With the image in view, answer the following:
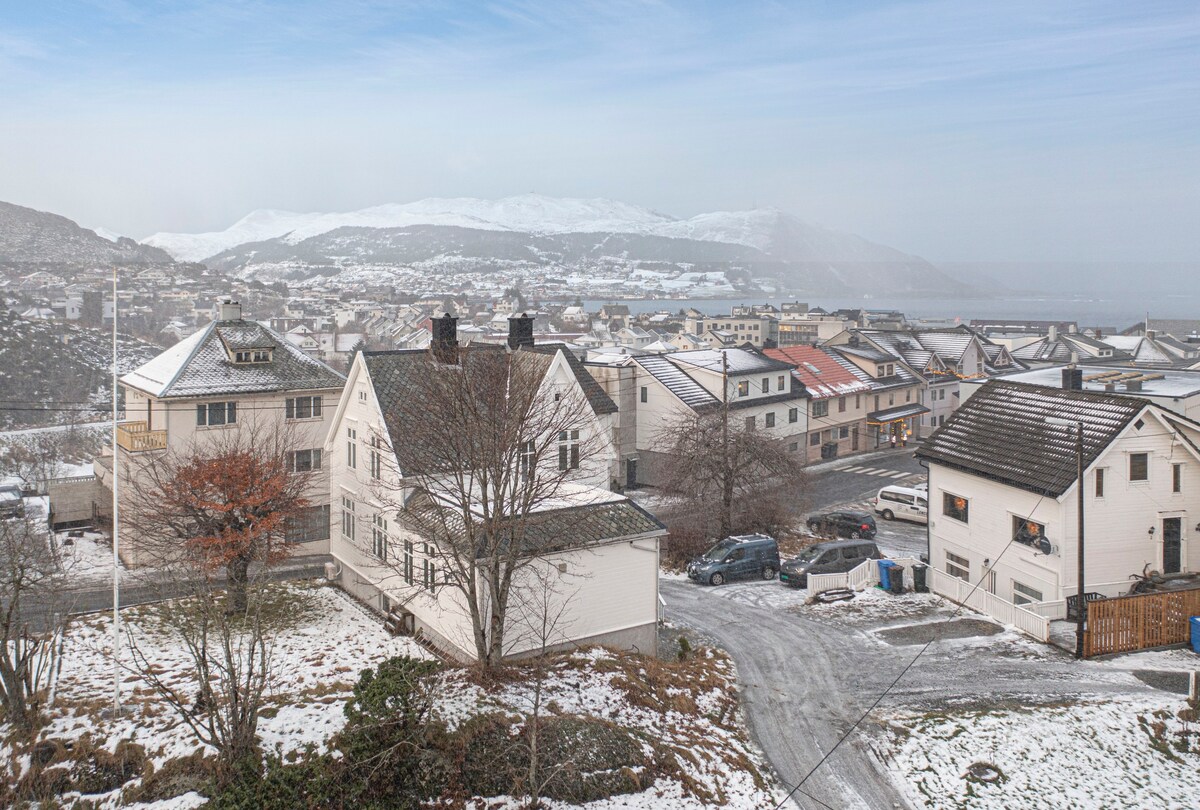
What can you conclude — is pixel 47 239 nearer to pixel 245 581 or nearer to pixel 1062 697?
pixel 245 581

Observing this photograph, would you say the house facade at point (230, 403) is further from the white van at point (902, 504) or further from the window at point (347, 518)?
the white van at point (902, 504)

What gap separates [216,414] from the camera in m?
31.0

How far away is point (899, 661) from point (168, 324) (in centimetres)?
11868

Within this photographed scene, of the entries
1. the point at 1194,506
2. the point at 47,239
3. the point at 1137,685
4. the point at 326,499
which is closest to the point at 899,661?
the point at 1137,685

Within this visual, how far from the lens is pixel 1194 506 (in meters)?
24.2

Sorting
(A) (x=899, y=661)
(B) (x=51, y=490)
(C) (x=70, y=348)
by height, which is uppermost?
(C) (x=70, y=348)

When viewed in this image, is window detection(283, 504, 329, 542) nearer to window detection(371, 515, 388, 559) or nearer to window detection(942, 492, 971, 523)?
window detection(371, 515, 388, 559)

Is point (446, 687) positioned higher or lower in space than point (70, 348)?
lower

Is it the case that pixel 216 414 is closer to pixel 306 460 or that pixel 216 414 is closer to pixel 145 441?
pixel 145 441

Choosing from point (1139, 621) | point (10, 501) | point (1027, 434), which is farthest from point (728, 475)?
point (10, 501)

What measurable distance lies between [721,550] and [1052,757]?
14273mm

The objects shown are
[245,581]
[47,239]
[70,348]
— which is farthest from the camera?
[47,239]

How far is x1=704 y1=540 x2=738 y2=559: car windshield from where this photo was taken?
96.4 feet

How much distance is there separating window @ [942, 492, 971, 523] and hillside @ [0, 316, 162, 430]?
53.5 metres
